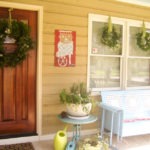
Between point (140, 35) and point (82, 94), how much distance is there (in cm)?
193

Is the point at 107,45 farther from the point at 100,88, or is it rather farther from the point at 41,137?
the point at 41,137

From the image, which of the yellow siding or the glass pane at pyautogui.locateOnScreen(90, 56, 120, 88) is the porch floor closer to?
the yellow siding

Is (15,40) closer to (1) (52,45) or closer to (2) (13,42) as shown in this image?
(2) (13,42)

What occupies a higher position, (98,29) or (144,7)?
(144,7)

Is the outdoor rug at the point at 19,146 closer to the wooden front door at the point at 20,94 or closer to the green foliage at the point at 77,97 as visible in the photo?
the wooden front door at the point at 20,94

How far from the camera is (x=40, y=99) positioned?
374 cm

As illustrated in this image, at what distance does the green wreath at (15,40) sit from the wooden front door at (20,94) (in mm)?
155

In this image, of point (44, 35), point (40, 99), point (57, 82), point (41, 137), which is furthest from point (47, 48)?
point (41, 137)

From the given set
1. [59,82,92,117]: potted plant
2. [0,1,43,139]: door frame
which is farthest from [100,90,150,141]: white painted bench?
[0,1,43,139]: door frame

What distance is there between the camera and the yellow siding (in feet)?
12.4

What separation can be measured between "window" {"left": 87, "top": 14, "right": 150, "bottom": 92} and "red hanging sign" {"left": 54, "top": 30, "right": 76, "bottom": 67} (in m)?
0.33

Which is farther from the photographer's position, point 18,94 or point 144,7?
point 144,7

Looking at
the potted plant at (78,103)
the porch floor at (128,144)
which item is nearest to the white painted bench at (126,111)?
the porch floor at (128,144)

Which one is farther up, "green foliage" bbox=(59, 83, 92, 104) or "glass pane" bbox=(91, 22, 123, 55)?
"glass pane" bbox=(91, 22, 123, 55)
